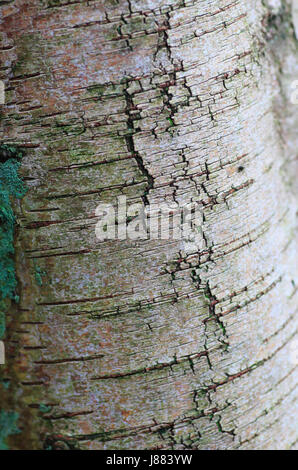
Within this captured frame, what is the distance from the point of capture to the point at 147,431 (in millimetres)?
1021

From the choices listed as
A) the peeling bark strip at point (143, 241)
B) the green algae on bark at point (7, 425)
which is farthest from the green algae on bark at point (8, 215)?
the green algae on bark at point (7, 425)

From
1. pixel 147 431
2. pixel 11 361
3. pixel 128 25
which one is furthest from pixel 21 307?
pixel 128 25

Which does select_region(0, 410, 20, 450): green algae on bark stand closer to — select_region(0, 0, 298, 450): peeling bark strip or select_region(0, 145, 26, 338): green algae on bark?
select_region(0, 0, 298, 450): peeling bark strip

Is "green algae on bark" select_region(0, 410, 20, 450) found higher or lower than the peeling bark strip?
lower

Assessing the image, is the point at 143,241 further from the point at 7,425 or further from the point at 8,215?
the point at 7,425

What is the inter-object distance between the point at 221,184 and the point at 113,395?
0.50 meters

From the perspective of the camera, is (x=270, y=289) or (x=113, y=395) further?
(x=270, y=289)

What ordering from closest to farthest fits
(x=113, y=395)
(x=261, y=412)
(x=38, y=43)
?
(x=38, y=43) → (x=113, y=395) → (x=261, y=412)

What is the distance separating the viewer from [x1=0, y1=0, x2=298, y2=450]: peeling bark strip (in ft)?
2.98

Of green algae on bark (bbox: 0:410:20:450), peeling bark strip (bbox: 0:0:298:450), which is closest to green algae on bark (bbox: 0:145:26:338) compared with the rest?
peeling bark strip (bbox: 0:0:298:450)

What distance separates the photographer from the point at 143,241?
0.97 meters

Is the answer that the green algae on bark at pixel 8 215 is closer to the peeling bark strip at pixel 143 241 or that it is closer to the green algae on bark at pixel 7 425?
the peeling bark strip at pixel 143 241

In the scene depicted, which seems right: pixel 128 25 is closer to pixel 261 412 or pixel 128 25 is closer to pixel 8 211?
pixel 8 211
